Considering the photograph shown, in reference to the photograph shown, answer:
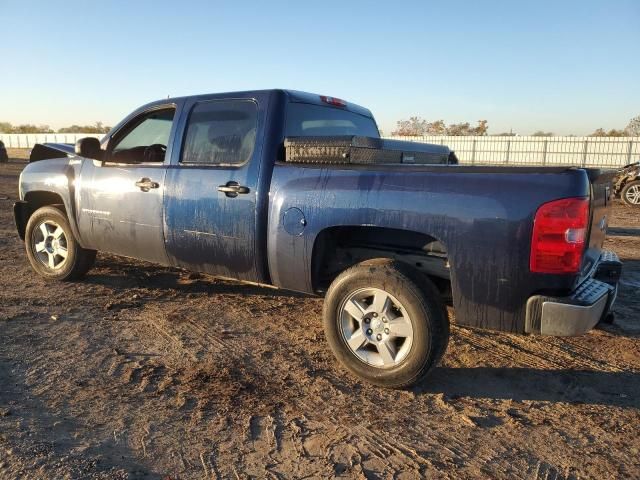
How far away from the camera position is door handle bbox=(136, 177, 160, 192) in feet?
14.3

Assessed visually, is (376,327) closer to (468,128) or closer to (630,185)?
(630,185)

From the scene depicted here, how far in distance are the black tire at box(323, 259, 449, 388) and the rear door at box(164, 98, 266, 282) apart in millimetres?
798

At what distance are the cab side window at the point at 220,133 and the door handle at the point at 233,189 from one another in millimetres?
207

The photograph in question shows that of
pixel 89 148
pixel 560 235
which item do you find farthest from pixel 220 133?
pixel 560 235

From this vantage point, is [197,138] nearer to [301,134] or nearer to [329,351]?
[301,134]

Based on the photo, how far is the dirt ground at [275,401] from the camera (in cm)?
249

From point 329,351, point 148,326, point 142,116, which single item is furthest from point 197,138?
point 329,351

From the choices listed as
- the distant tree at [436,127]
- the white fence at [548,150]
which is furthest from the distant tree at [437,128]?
the white fence at [548,150]

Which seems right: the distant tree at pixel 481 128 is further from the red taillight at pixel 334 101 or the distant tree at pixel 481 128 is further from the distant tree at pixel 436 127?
the red taillight at pixel 334 101

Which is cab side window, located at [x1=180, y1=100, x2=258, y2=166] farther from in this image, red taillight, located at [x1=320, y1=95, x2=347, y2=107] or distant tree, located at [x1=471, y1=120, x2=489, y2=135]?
distant tree, located at [x1=471, y1=120, x2=489, y2=135]

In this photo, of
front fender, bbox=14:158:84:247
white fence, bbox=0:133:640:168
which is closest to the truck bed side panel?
front fender, bbox=14:158:84:247

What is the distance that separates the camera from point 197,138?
4297 mm

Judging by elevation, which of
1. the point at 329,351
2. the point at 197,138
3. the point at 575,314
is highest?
the point at 197,138

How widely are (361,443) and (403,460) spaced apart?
241 millimetres
